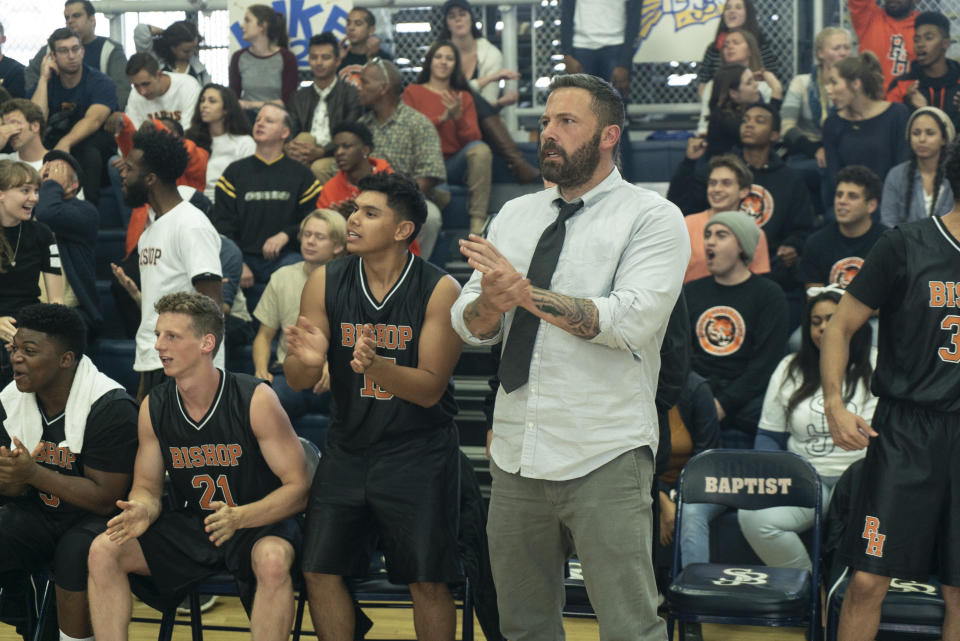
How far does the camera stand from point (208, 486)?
4.02 meters

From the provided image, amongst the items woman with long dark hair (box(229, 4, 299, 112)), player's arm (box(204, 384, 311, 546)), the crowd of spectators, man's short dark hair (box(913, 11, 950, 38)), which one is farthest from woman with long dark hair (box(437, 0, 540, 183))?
player's arm (box(204, 384, 311, 546))

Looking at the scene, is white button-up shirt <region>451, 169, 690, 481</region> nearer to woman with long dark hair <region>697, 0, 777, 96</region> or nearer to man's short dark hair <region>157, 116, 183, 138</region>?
man's short dark hair <region>157, 116, 183, 138</region>

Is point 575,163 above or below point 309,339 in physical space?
above

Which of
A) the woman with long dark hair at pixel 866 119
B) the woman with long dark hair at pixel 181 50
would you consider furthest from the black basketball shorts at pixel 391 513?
the woman with long dark hair at pixel 181 50

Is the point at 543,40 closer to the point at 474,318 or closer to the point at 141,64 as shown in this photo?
the point at 141,64

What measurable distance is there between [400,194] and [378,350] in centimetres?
55

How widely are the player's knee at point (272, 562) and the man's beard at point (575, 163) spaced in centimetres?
167

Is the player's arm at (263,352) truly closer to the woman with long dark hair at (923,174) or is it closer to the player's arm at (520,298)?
the player's arm at (520,298)

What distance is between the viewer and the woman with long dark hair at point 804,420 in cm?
469

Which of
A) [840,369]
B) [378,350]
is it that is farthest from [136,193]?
[840,369]

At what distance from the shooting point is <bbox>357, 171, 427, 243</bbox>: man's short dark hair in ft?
12.8

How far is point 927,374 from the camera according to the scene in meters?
3.38

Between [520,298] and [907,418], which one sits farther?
[907,418]

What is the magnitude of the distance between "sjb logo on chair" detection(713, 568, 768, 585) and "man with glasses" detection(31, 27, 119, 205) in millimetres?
5370
